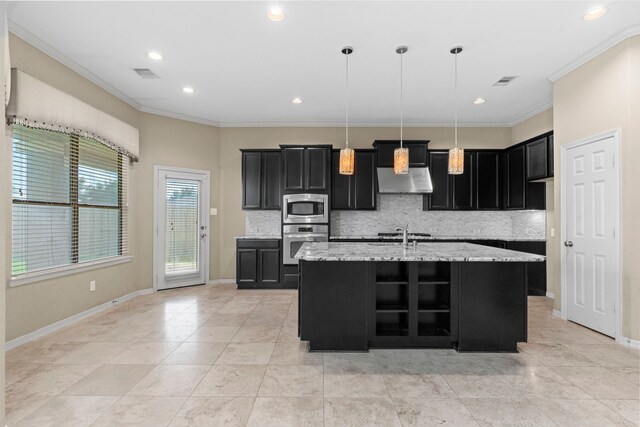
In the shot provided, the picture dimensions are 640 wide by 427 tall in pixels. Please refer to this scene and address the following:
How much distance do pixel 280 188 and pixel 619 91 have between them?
450 cm

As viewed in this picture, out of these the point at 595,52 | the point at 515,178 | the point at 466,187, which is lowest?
the point at 466,187

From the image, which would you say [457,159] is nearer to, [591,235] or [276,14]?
[591,235]

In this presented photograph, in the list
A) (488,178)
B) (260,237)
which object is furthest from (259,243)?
(488,178)

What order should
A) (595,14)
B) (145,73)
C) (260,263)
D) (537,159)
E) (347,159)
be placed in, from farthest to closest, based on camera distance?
(260,263)
(537,159)
(145,73)
(347,159)
(595,14)

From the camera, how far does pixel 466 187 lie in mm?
5676

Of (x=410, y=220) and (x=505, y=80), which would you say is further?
(x=410, y=220)

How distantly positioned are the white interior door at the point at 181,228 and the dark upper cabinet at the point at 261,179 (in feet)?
2.62

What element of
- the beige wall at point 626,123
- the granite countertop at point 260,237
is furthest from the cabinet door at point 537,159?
the granite countertop at point 260,237

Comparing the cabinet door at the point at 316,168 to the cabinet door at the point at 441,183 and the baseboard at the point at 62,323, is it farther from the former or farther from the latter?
the baseboard at the point at 62,323

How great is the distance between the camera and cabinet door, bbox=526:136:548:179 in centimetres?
447

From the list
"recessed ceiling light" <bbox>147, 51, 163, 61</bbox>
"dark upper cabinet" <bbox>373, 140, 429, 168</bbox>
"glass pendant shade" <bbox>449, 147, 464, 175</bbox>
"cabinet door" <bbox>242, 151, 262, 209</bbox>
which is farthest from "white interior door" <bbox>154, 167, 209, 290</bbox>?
"glass pendant shade" <bbox>449, 147, 464, 175</bbox>

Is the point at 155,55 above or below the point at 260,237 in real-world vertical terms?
above

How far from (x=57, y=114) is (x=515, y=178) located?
20.9 ft

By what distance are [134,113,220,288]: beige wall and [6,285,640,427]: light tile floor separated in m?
1.80
